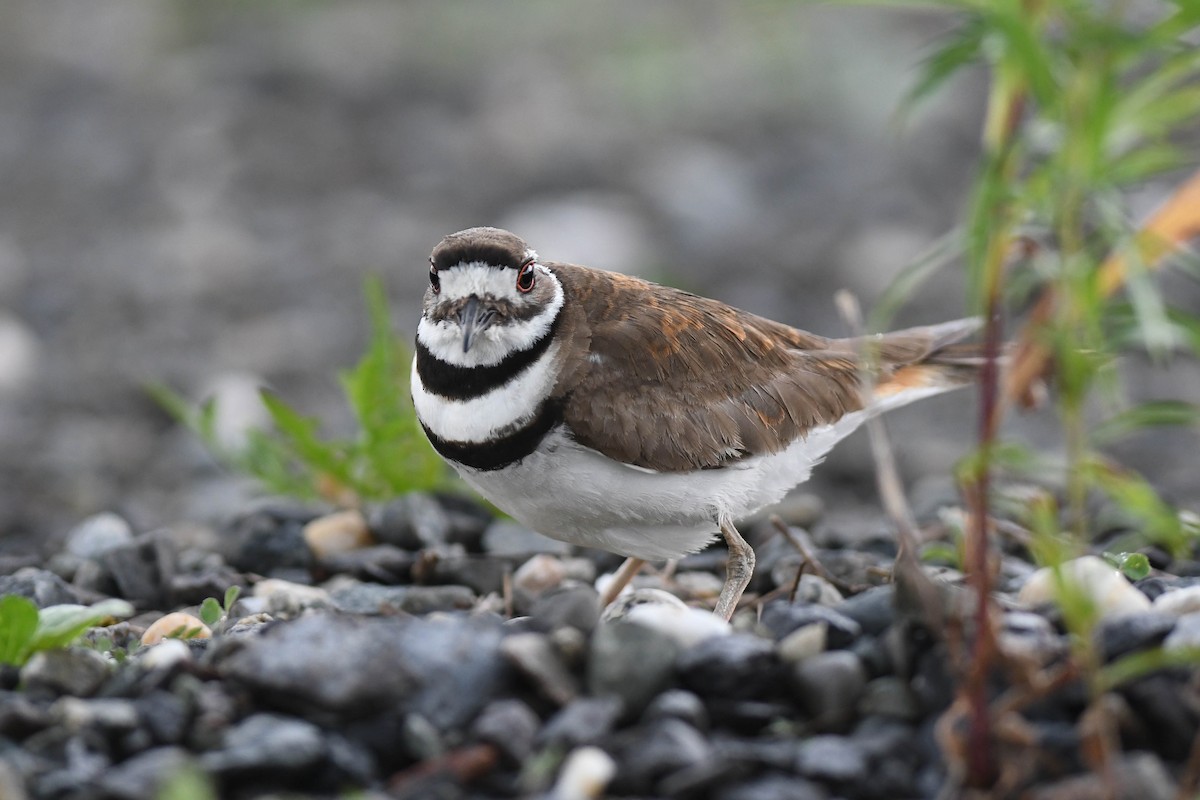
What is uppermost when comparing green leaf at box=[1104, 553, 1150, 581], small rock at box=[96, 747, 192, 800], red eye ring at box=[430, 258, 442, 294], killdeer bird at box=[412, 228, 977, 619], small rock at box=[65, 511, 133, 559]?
red eye ring at box=[430, 258, 442, 294]

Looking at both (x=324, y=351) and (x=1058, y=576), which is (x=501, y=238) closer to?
(x=1058, y=576)

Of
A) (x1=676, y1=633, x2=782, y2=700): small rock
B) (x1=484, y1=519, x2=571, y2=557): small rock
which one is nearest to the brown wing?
(x1=484, y1=519, x2=571, y2=557): small rock

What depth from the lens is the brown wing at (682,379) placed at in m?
4.75

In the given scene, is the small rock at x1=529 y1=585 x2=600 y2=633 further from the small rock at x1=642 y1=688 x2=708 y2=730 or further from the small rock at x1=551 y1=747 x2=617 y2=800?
the small rock at x1=551 y1=747 x2=617 y2=800

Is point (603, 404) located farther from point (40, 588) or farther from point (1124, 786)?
point (1124, 786)

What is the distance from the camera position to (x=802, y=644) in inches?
147

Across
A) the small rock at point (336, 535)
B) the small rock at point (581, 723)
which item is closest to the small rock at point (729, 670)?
the small rock at point (581, 723)

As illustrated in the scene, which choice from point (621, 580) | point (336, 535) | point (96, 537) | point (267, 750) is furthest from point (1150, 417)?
point (96, 537)

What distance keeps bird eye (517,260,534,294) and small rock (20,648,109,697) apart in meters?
1.88

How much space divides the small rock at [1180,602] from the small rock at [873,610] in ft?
2.26

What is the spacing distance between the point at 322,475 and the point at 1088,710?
376 centimetres

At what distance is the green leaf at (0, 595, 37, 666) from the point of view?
12.4ft

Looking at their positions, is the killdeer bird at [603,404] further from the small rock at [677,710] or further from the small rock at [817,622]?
the small rock at [677,710]

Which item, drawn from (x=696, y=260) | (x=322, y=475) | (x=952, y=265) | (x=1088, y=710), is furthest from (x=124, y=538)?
(x=952, y=265)
